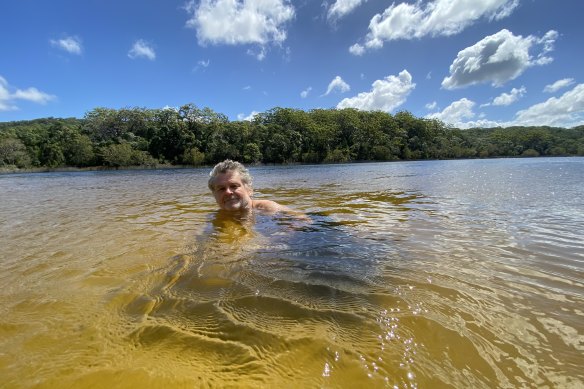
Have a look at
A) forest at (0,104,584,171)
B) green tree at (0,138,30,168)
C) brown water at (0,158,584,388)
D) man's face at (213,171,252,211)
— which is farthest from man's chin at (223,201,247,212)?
green tree at (0,138,30,168)

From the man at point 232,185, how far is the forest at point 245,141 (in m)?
77.4

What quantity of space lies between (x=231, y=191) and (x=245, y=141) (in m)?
85.7

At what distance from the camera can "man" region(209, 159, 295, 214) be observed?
18.7 ft

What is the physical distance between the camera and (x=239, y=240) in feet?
14.4

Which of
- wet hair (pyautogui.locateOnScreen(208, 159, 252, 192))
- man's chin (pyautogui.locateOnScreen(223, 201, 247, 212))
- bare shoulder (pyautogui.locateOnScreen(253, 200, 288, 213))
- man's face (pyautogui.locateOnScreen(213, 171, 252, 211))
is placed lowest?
bare shoulder (pyautogui.locateOnScreen(253, 200, 288, 213))

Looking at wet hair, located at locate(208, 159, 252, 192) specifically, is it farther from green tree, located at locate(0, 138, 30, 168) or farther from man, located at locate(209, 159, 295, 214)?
green tree, located at locate(0, 138, 30, 168)

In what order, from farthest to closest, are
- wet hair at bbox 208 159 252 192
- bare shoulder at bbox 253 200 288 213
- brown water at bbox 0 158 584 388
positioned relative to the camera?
bare shoulder at bbox 253 200 288 213 → wet hair at bbox 208 159 252 192 → brown water at bbox 0 158 584 388

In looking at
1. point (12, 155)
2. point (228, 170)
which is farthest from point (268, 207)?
point (12, 155)

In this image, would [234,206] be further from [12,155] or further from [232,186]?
[12,155]

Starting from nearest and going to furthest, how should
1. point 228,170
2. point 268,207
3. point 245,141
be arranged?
1. point 228,170
2. point 268,207
3. point 245,141

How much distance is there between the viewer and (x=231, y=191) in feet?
19.2

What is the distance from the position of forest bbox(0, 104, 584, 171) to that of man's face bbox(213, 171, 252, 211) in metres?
77.4

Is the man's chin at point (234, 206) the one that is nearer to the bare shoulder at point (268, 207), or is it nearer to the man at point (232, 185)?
the man at point (232, 185)

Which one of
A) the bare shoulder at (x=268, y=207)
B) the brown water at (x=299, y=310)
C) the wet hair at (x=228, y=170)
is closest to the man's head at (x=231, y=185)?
the wet hair at (x=228, y=170)
